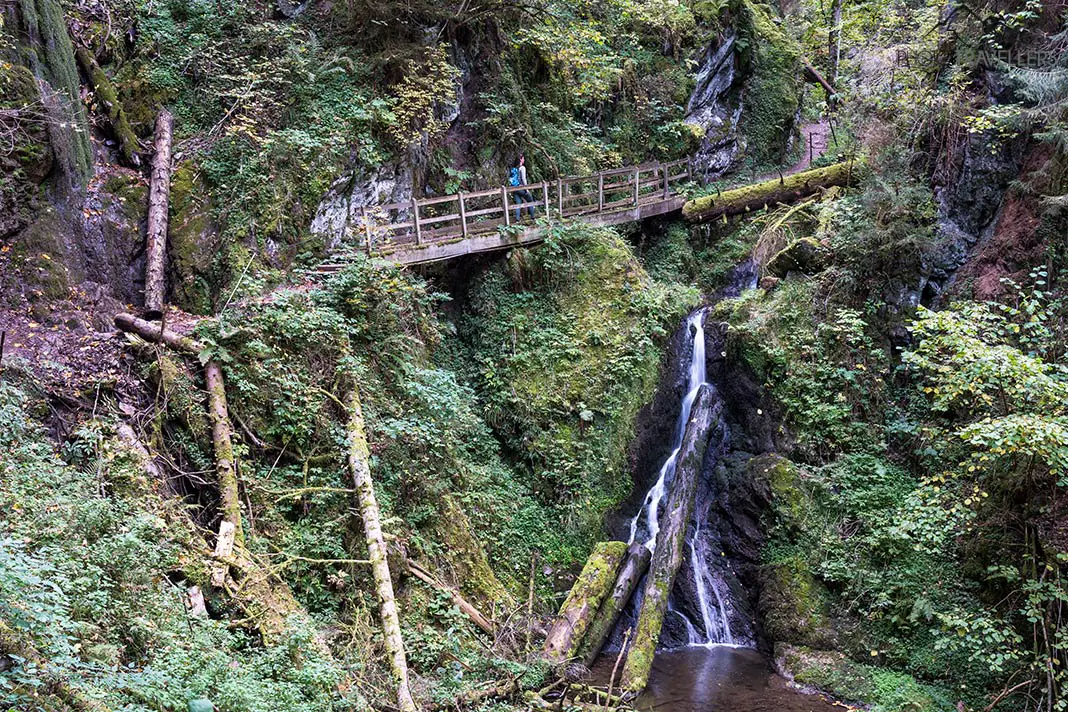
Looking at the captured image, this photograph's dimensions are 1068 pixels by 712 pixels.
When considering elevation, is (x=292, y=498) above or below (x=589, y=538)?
above

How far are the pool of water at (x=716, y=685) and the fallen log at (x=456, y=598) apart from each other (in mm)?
2000

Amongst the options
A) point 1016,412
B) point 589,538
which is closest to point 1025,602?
point 1016,412

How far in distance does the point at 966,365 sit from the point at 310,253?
9.97 meters

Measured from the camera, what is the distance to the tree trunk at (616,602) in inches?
380

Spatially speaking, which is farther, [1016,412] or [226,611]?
[1016,412]

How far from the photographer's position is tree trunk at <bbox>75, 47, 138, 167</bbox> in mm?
10148

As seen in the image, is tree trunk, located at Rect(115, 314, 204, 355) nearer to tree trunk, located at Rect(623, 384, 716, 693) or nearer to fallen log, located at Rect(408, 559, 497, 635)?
fallen log, located at Rect(408, 559, 497, 635)

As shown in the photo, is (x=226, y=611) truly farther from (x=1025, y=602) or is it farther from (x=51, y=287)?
(x=1025, y=602)

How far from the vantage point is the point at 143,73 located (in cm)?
1124

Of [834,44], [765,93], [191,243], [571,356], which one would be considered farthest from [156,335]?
[834,44]

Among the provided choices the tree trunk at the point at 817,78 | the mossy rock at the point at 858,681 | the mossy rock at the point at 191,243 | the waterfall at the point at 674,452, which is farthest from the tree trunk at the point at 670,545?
the tree trunk at the point at 817,78

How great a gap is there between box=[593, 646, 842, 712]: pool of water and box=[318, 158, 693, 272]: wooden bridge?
7.83 m

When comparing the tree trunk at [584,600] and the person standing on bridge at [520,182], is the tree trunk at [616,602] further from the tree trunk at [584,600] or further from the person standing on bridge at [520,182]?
the person standing on bridge at [520,182]

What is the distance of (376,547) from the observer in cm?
771
